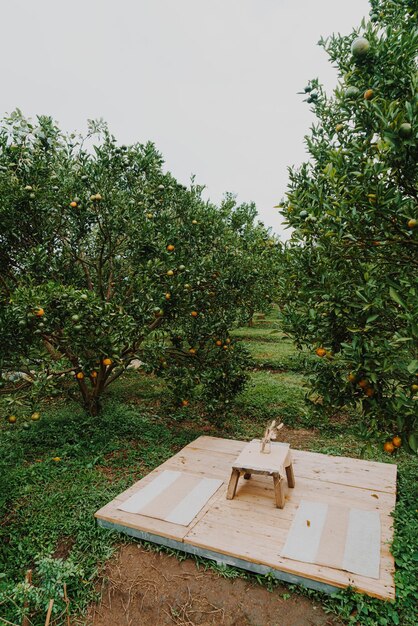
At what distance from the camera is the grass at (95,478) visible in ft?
9.13

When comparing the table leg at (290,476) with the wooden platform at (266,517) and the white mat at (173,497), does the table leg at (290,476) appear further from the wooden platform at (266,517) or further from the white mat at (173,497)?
the white mat at (173,497)

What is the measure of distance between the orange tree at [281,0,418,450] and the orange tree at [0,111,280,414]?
805 mm

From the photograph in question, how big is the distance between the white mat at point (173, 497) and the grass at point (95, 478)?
366mm

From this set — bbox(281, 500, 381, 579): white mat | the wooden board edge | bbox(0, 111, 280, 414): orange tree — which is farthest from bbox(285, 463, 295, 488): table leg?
bbox(0, 111, 280, 414): orange tree

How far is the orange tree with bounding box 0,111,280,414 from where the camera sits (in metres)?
4.25

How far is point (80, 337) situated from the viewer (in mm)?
4238

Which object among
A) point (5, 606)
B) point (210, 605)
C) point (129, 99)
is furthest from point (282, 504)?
point (129, 99)

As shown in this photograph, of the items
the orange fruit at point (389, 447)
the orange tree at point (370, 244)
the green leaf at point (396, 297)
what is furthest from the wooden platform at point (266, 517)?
the green leaf at point (396, 297)

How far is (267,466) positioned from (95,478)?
224cm

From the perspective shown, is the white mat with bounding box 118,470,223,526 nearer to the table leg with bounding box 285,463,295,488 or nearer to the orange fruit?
the table leg with bounding box 285,463,295,488

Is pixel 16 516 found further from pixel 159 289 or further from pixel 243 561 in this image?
pixel 159 289

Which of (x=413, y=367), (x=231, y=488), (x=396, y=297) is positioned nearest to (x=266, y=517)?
(x=231, y=488)

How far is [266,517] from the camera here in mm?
3559

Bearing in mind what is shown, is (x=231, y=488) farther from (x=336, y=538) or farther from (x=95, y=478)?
(x=95, y=478)
